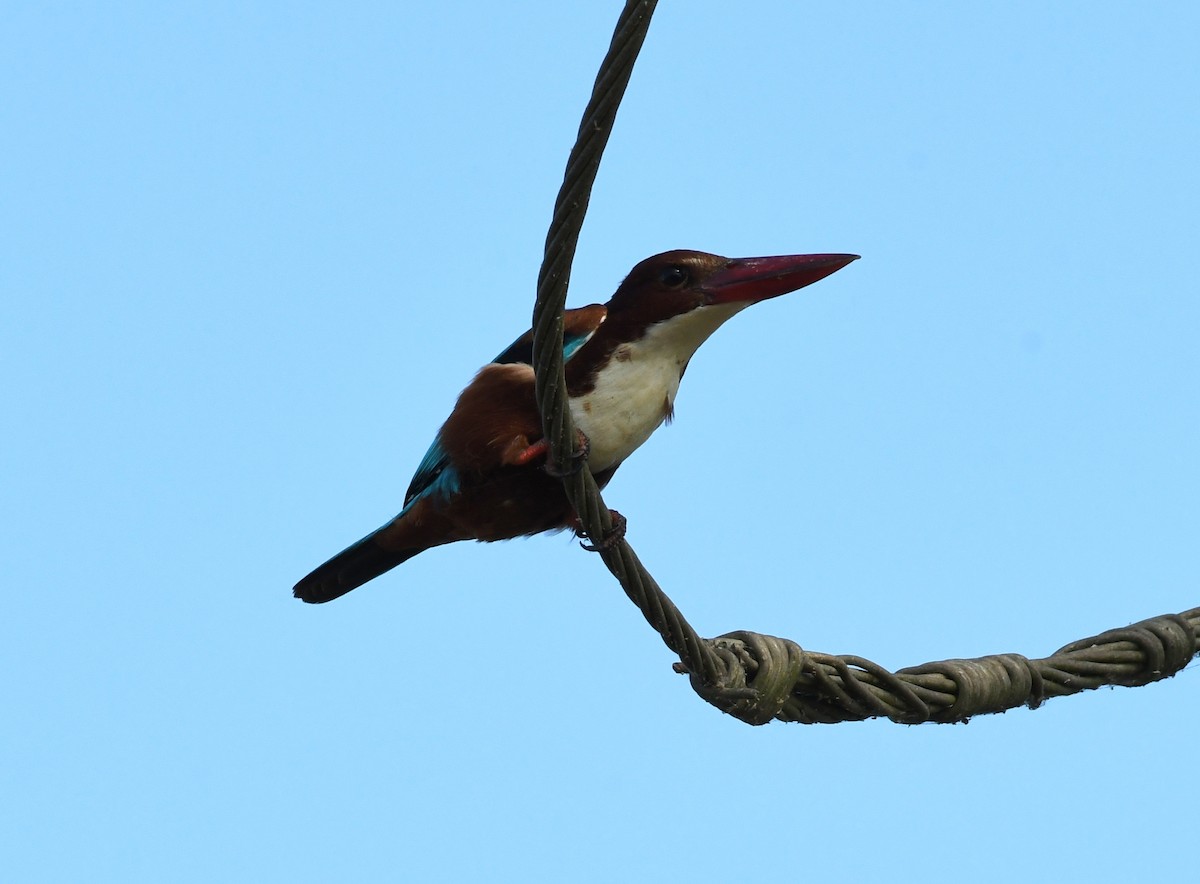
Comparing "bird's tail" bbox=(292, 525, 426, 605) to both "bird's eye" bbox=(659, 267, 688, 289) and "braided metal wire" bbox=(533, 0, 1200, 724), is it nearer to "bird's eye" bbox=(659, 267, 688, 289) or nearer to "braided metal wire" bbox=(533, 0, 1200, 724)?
"bird's eye" bbox=(659, 267, 688, 289)

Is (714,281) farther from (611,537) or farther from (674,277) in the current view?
(611,537)

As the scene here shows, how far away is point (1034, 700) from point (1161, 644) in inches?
13.2

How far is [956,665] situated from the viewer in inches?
127

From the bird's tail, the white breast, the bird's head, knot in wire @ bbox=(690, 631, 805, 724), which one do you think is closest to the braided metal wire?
knot in wire @ bbox=(690, 631, 805, 724)

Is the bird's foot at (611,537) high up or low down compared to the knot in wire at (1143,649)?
up

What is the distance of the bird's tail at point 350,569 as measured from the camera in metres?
4.50

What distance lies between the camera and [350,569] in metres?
4.57

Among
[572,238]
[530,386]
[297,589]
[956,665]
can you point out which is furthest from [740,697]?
[297,589]

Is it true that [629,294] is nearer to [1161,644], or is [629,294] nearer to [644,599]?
[644,599]

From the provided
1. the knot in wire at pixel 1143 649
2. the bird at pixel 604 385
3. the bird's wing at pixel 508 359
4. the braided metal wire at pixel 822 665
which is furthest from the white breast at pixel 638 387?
the knot in wire at pixel 1143 649

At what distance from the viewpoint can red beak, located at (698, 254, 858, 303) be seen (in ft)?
12.0

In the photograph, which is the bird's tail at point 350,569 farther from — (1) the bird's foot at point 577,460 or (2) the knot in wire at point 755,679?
(1) the bird's foot at point 577,460

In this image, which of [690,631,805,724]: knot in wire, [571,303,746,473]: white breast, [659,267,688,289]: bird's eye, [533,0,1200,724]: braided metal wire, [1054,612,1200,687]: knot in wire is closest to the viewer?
[533,0,1200,724]: braided metal wire

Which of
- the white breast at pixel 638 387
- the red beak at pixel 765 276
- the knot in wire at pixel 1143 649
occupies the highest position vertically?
the red beak at pixel 765 276
